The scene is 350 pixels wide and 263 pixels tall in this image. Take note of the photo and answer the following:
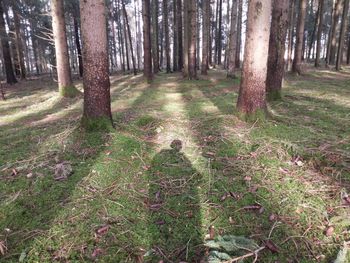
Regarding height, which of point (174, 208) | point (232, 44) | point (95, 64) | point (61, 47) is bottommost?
point (174, 208)

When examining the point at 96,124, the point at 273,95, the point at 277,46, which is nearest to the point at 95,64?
the point at 96,124

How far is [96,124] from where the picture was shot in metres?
4.78

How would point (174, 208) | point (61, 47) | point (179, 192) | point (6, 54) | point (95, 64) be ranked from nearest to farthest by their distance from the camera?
1. point (174, 208)
2. point (179, 192)
3. point (95, 64)
4. point (61, 47)
5. point (6, 54)

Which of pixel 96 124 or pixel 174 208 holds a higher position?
pixel 96 124

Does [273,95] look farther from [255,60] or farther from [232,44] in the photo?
[232,44]

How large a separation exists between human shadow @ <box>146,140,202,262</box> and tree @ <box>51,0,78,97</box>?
775 centimetres

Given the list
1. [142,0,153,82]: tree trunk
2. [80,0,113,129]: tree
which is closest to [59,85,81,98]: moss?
[142,0,153,82]: tree trunk

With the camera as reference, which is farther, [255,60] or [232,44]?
[232,44]

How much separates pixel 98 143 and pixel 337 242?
3.56 m

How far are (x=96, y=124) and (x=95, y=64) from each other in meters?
1.06

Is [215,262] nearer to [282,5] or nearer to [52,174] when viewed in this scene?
[52,174]

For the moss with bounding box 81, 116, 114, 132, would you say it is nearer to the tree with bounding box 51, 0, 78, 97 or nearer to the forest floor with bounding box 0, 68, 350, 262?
the forest floor with bounding box 0, 68, 350, 262

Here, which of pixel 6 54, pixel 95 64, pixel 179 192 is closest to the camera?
pixel 179 192

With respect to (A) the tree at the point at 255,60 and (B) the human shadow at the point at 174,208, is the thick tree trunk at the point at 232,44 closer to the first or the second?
(A) the tree at the point at 255,60
